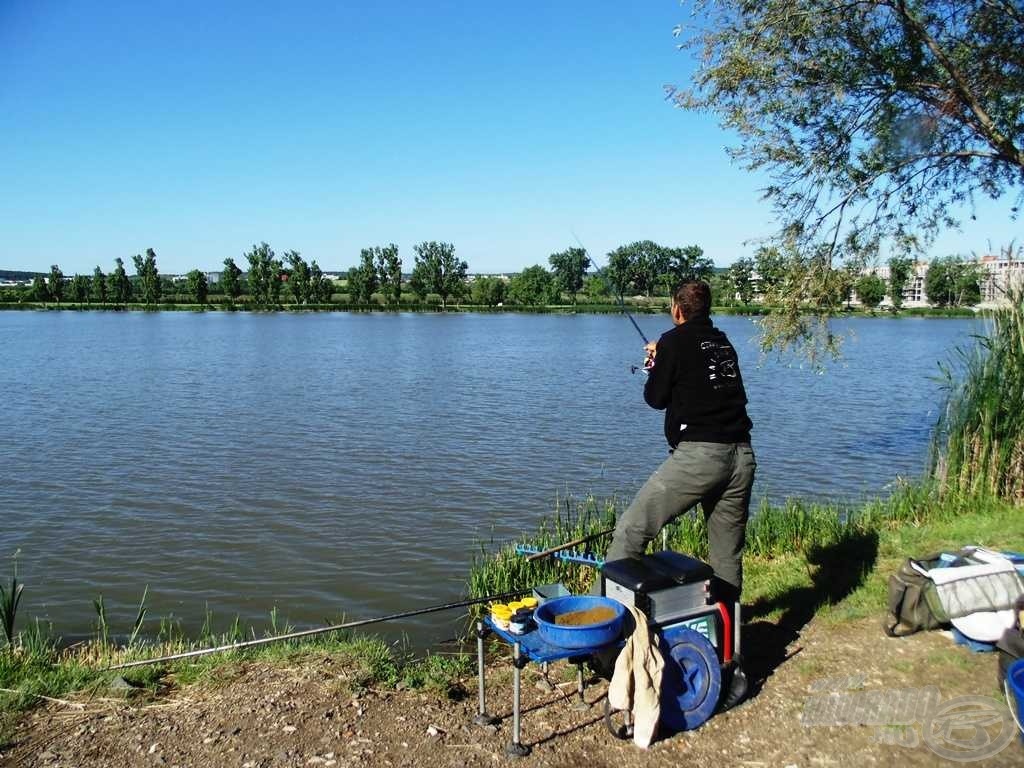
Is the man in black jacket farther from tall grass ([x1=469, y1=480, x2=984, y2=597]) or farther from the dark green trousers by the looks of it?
tall grass ([x1=469, y1=480, x2=984, y2=597])

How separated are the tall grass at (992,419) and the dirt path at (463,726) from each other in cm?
432

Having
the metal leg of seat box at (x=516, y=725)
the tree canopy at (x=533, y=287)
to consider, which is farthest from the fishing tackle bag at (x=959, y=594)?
the tree canopy at (x=533, y=287)

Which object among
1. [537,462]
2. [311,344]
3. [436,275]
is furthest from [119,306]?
[537,462]

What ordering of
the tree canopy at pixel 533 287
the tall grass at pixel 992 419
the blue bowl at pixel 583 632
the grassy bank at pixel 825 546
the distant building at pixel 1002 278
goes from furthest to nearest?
the tree canopy at pixel 533 287 < the distant building at pixel 1002 278 < the tall grass at pixel 992 419 < the grassy bank at pixel 825 546 < the blue bowl at pixel 583 632

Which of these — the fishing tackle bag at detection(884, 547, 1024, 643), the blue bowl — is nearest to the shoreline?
the fishing tackle bag at detection(884, 547, 1024, 643)

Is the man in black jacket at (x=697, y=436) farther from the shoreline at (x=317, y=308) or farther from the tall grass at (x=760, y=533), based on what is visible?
the shoreline at (x=317, y=308)

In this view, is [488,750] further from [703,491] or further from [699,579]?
[703,491]

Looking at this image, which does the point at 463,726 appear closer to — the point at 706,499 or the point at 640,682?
the point at 640,682

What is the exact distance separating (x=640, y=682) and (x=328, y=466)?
1051 cm

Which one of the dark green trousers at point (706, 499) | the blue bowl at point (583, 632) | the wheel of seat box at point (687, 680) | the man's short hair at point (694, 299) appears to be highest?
the man's short hair at point (694, 299)

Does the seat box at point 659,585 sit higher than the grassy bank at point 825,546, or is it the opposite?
the seat box at point 659,585

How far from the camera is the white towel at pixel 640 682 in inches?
159

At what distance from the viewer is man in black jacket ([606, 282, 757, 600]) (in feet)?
14.9

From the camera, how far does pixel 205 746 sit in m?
4.06
